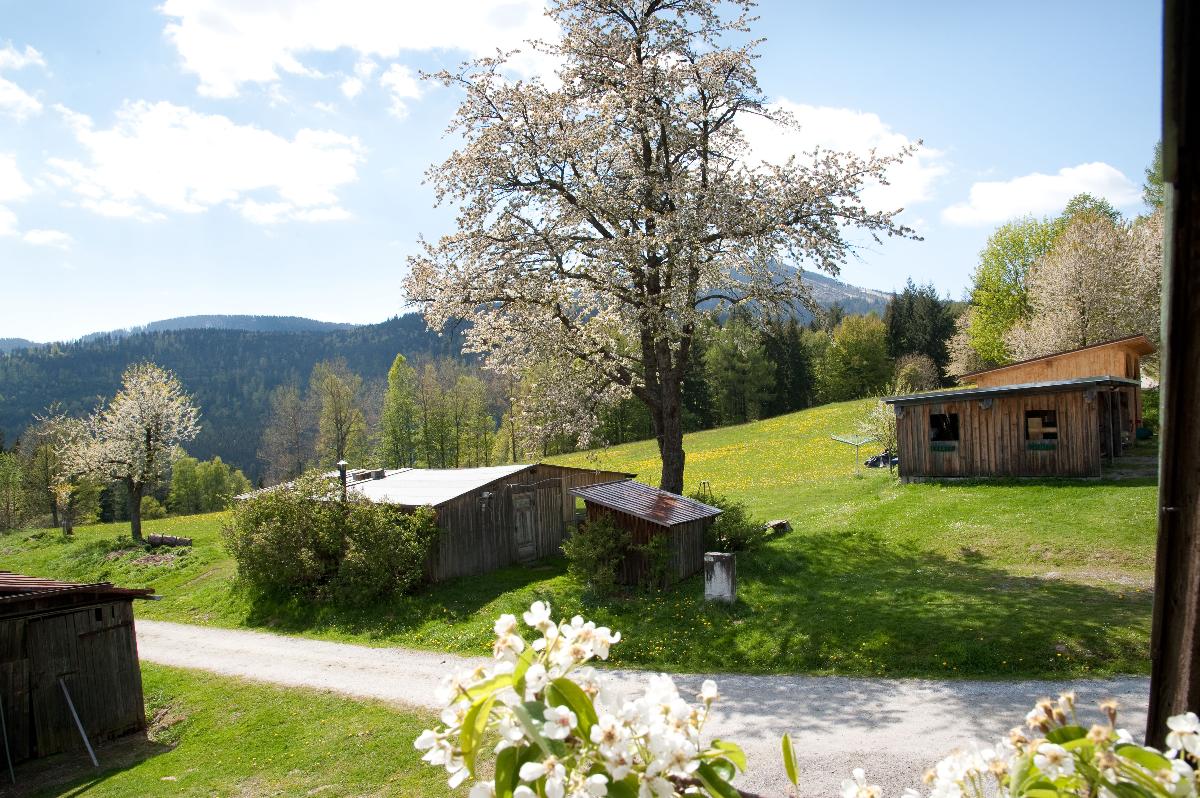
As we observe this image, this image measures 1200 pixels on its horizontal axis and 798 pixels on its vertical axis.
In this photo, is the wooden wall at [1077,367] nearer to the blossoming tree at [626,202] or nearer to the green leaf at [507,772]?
the blossoming tree at [626,202]

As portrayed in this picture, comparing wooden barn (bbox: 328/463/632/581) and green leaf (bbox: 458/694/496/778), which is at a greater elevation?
green leaf (bbox: 458/694/496/778)

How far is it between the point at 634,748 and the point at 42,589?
57.3 ft

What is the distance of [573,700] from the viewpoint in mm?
1606

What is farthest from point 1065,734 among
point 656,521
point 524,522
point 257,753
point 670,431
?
point 524,522

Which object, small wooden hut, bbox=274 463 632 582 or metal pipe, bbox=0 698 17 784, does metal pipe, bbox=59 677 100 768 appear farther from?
small wooden hut, bbox=274 463 632 582

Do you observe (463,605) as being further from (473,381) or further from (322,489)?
(473,381)

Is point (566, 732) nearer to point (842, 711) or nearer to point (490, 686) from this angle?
point (490, 686)

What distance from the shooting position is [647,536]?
18438mm

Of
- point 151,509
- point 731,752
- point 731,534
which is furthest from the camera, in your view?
point 151,509

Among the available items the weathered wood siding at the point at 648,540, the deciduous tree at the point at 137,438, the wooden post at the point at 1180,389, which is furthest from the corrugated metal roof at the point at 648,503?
the deciduous tree at the point at 137,438

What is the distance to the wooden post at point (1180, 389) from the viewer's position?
4.03 feet

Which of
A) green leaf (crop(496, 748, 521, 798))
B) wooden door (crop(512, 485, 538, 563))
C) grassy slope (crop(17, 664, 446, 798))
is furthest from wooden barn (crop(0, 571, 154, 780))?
green leaf (crop(496, 748, 521, 798))

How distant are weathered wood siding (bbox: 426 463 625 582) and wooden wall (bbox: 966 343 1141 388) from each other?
17.9m

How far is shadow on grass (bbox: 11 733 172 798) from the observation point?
12.8m
